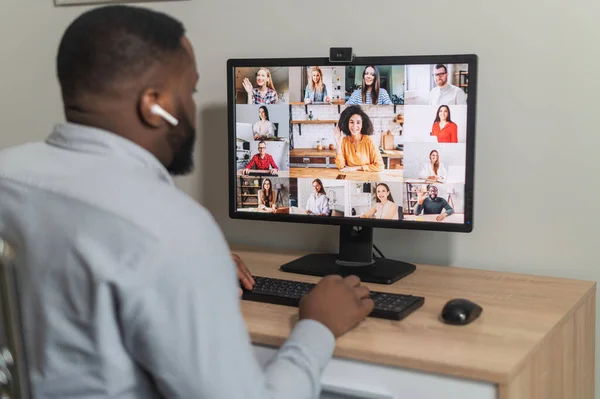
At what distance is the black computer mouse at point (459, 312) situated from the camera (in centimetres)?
135

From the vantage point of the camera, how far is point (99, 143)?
101cm

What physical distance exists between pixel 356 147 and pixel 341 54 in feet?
0.68

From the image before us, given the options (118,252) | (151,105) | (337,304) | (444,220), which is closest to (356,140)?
(444,220)

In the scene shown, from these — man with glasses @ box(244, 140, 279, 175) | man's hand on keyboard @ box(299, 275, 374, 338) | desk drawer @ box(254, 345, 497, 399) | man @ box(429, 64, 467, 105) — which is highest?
man @ box(429, 64, 467, 105)

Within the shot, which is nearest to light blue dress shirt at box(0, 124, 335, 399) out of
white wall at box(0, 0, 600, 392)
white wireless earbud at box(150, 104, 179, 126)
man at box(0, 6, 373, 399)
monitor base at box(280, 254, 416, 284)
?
man at box(0, 6, 373, 399)

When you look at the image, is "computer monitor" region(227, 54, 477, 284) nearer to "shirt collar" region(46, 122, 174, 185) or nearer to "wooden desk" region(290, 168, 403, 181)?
"wooden desk" region(290, 168, 403, 181)

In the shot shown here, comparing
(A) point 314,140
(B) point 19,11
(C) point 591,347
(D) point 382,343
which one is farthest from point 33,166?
(B) point 19,11

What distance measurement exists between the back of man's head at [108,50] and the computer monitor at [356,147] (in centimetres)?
69

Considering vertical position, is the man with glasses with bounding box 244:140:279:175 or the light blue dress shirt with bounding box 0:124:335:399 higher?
the man with glasses with bounding box 244:140:279:175

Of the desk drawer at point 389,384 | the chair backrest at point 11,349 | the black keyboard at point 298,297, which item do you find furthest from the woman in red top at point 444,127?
the chair backrest at point 11,349

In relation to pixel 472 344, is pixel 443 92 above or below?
above

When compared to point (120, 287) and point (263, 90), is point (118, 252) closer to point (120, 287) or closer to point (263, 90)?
point (120, 287)

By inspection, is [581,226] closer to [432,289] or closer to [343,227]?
[432,289]

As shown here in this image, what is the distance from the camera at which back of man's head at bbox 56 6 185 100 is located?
102cm
